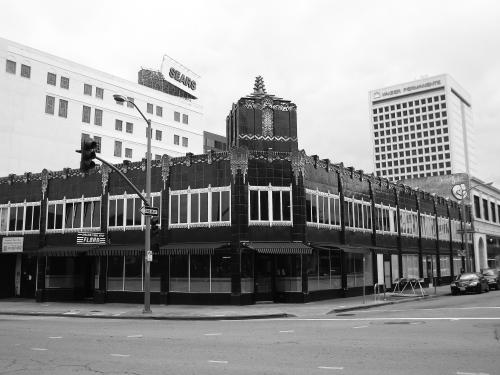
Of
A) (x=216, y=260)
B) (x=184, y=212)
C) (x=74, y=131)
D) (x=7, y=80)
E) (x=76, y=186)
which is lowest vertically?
(x=216, y=260)

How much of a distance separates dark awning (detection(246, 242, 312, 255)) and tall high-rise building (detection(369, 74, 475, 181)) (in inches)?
6342

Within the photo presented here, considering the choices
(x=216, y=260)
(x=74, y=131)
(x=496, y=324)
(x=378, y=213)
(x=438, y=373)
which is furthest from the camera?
(x=74, y=131)

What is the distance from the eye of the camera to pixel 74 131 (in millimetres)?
62438

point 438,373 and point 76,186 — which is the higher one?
point 76,186

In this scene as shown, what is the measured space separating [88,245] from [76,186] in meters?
4.34

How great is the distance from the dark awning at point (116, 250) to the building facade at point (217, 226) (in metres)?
0.07

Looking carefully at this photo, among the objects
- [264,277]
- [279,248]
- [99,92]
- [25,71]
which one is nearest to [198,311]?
[264,277]

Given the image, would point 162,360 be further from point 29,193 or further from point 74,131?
point 74,131

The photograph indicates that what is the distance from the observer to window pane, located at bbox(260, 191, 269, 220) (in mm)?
28038

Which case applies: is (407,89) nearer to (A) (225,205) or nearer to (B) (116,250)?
(A) (225,205)

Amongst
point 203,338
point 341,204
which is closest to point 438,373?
point 203,338

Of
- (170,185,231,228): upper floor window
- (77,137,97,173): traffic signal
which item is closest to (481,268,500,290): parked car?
(170,185,231,228): upper floor window

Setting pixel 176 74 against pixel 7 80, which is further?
pixel 176 74

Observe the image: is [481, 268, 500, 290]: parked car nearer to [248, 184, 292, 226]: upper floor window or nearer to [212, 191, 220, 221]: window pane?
[248, 184, 292, 226]: upper floor window
